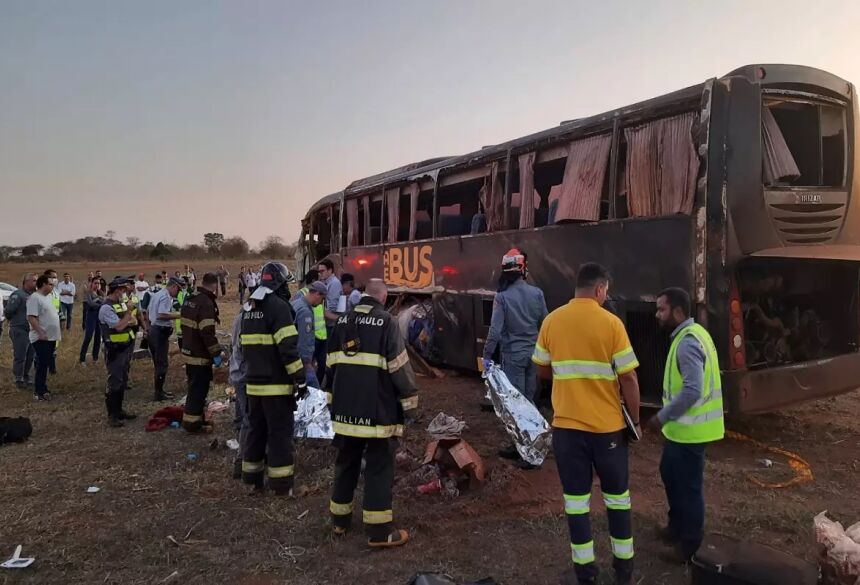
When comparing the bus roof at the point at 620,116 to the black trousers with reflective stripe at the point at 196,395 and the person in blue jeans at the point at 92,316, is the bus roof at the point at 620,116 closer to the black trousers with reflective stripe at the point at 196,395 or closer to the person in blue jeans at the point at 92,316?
the black trousers with reflective stripe at the point at 196,395

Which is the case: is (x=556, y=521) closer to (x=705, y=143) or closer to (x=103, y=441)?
(x=705, y=143)

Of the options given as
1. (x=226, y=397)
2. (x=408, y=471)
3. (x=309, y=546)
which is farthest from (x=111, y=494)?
(x=226, y=397)

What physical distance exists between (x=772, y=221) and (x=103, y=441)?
739cm

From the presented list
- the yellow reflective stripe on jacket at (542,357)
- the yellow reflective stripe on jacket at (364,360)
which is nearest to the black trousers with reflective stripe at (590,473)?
the yellow reflective stripe on jacket at (542,357)

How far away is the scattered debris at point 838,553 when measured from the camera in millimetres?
2904

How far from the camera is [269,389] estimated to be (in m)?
4.84

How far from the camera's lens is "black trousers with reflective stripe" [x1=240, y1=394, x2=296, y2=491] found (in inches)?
192

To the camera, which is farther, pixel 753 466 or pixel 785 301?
pixel 785 301

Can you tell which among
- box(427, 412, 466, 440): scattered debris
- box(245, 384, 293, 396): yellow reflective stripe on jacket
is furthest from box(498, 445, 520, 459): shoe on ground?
box(245, 384, 293, 396): yellow reflective stripe on jacket

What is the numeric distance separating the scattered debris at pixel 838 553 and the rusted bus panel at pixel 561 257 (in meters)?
2.46

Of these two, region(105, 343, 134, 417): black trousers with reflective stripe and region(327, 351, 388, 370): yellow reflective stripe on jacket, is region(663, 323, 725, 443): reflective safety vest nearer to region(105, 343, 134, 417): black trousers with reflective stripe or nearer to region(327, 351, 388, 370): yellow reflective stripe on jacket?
region(327, 351, 388, 370): yellow reflective stripe on jacket

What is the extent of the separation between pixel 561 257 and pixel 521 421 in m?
2.16

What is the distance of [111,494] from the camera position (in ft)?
17.0

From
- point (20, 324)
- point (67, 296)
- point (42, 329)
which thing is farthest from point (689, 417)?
point (67, 296)
